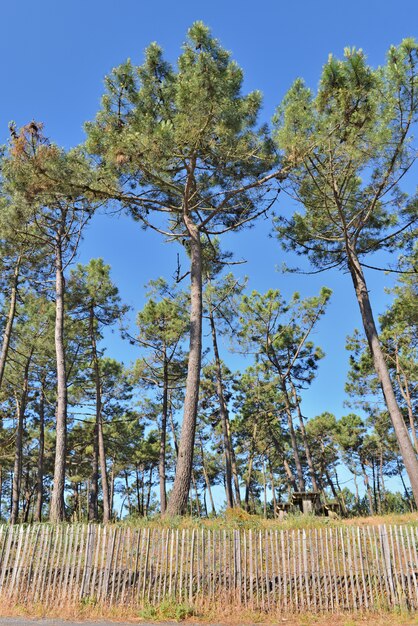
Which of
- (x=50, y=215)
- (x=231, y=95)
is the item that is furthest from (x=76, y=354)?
(x=231, y=95)

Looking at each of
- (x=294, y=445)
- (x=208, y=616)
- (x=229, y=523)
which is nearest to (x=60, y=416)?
(x=229, y=523)

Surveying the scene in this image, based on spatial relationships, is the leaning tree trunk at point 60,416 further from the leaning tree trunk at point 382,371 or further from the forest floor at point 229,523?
the leaning tree trunk at point 382,371

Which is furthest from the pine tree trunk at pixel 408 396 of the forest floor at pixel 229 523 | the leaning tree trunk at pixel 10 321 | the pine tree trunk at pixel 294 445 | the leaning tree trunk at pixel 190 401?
the leaning tree trunk at pixel 10 321

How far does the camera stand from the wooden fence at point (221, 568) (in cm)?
630

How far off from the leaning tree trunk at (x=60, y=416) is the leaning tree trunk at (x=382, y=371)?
7.89 meters

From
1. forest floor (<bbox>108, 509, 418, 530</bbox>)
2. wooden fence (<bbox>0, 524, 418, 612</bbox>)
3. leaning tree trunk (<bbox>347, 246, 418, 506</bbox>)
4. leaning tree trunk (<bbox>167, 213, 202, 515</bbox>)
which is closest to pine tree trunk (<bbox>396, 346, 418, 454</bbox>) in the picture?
Result: leaning tree trunk (<bbox>347, 246, 418, 506</bbox>)

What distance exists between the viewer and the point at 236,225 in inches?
472

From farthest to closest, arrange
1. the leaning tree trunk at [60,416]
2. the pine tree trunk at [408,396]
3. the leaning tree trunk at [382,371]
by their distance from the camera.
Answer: the pine tree trunk at [408,396] → the leaning tree trunk at [60,416] → the leaning tree trunk at [382,371]

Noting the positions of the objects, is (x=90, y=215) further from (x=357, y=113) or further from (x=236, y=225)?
(x=357, y=113)

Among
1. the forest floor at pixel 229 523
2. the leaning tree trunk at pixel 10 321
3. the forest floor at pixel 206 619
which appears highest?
the leaning tree trunk at pixel 10 321

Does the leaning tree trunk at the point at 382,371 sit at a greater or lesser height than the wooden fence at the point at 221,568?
greater

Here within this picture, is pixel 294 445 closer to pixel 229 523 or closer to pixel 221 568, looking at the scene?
pixel 229 523

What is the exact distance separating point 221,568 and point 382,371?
254 inches

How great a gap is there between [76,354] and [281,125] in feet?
41.9
